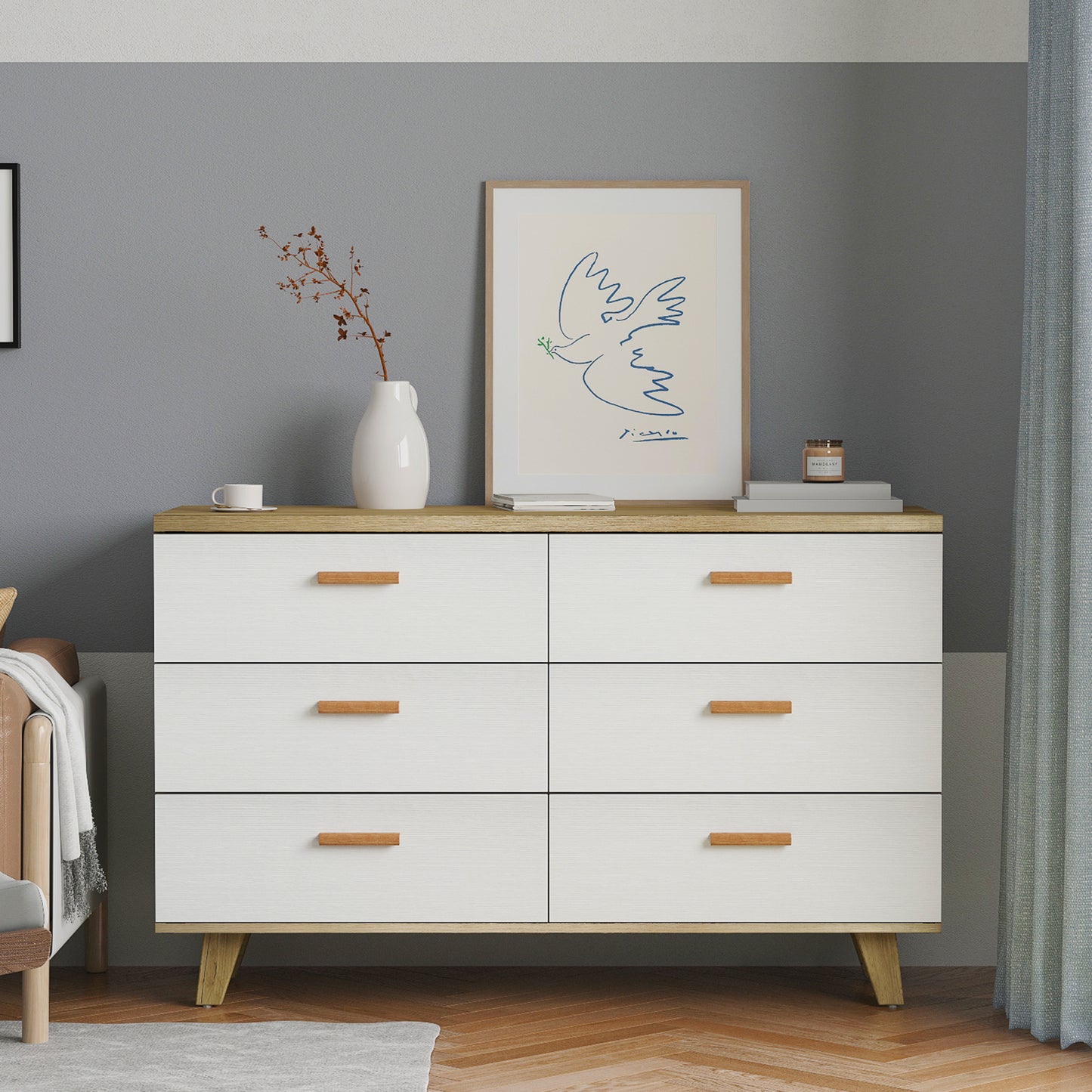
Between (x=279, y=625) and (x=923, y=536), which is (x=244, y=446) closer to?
(x=279, y=625)

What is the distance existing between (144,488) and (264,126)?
819mm

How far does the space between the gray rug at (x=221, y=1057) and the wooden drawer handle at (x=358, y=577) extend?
821 millimetres

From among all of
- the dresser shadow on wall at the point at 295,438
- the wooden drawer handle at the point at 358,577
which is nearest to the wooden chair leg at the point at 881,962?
the wooden drawer handle at the point at 358,577

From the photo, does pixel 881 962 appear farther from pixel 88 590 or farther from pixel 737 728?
pixel 88 590

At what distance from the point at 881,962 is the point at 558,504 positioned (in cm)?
109

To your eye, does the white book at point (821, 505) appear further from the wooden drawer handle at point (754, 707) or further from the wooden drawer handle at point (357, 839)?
the wooden drawer handle at point (357, 839)

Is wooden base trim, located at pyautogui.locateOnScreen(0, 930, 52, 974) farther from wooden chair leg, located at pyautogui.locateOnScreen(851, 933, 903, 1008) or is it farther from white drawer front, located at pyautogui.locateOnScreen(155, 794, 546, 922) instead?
wooden chair leg, located at pyautogui.locateOnScreen(851, 933, 903, 1008)

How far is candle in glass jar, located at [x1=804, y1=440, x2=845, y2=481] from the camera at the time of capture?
7.84 ft

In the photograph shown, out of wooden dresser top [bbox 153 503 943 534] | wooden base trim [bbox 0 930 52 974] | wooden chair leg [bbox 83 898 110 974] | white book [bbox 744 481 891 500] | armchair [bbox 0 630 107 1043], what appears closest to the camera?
wooden base trim [bbox 0 930 52 974]

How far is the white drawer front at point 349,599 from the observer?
7.25 feet

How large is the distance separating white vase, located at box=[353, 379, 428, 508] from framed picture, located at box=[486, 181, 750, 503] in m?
0.23

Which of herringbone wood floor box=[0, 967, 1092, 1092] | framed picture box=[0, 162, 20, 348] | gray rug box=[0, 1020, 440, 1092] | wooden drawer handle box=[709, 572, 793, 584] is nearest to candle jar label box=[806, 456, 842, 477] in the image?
wooden drawer handle box=[709, 572, 793, 584]

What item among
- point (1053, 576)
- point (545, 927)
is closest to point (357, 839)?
point (545, 927)

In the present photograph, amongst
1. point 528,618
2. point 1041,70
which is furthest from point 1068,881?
point 1041,70
